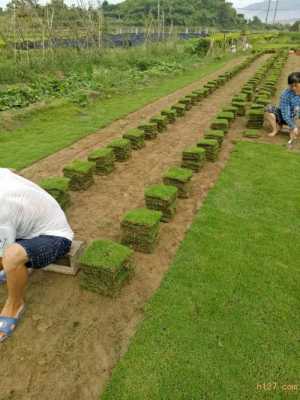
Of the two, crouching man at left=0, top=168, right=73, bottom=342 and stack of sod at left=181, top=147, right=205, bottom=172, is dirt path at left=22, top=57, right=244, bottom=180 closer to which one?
stack of sod at left=181, top=147, right=205, bottom=172

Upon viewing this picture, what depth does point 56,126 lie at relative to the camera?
9.44 m

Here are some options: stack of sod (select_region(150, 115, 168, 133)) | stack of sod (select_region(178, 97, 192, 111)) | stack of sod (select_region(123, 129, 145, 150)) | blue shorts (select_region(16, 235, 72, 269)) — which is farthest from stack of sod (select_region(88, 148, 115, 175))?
stack of sod (select_region(178, 97, 192, 111))

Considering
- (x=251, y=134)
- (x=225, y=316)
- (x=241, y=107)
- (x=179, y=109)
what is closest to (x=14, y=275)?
(x=225, y=316)

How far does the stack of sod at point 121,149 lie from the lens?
22.4 feet

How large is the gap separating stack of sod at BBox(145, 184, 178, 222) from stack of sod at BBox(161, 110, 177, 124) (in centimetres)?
517

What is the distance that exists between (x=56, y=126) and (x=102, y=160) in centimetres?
395

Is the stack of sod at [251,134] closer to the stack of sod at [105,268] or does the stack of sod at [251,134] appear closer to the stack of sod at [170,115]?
the stack of sod at [170,115]

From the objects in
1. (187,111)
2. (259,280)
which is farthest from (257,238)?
(187,111)

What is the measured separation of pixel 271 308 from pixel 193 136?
19.3ft

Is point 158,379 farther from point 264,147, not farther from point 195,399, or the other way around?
point 264,147

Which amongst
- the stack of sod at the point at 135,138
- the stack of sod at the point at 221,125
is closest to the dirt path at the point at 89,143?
the stack of sod at the point at 135,138

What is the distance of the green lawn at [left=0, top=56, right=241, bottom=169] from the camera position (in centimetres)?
737

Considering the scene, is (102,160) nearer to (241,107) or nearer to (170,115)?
(170,115)

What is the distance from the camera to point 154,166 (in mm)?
→ 6773
